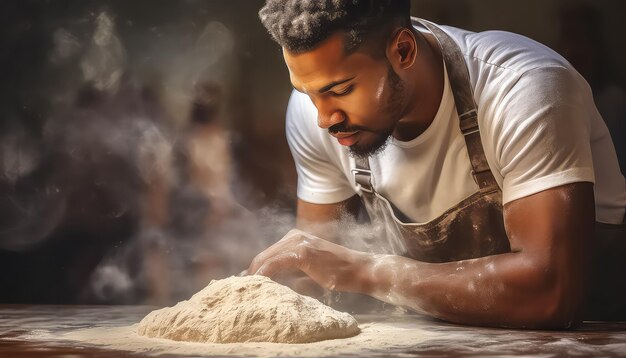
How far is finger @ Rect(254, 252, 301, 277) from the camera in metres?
2.50

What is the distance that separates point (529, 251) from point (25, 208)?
223 centimetres

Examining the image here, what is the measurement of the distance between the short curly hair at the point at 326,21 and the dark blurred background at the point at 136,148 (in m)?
0.96

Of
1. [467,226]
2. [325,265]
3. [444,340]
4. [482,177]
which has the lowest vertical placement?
[444,340]

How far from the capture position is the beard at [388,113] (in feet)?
7.96

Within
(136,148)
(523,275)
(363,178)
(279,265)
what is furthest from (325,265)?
(136,148)

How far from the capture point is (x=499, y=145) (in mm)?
2271

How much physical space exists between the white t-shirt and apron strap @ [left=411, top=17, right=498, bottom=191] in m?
0.03

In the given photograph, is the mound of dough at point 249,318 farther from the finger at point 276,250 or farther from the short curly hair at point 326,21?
the short curly hair at point 326,21

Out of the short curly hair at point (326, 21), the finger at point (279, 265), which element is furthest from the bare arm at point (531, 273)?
the short curly hair at point (326, 21)

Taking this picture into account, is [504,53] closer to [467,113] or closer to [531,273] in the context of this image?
[467,113]

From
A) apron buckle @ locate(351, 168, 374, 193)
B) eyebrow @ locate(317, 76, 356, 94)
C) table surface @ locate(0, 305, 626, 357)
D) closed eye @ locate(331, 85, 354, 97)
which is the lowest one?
table surface @ locate(0, 305, 626, 357)

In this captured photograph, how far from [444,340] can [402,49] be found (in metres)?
0.87

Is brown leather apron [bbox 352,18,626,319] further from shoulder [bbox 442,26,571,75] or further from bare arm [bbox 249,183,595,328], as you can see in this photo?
bare arm [bbox 249,183,595,328]

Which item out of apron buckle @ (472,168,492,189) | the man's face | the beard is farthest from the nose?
apron buckle @ (472,168,492,189)
